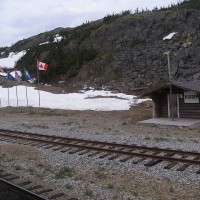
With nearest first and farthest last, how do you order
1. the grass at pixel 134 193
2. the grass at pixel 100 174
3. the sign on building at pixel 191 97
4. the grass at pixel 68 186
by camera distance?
the grass at pixel 134 193
the grass at pixel 68 186
the grass at pixel 100 174
the sign on building at pixel 191 97

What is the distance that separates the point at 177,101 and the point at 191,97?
105cm

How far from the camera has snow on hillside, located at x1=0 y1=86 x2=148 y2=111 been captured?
115 ft

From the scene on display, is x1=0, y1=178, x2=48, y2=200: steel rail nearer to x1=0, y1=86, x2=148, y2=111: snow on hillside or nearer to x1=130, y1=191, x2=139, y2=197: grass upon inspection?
x1=130, y1=191, x2=139, y2=197: grass

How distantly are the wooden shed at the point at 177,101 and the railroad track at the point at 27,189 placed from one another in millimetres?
13879

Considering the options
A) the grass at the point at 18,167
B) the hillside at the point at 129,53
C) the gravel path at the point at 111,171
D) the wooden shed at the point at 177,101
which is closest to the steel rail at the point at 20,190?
the gravel path at the point at 111,171

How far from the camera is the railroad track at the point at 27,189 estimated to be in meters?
8.73

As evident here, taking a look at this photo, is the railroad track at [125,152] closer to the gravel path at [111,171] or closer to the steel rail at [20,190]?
the gravel path at [111,171]

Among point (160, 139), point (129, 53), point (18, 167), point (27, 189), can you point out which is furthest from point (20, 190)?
point (129, 53)

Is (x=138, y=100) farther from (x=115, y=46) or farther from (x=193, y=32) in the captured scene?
(x=115, y=46)

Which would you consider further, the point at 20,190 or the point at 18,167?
the point at 18,167

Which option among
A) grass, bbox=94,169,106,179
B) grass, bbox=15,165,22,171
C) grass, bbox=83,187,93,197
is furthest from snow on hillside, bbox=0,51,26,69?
grass, bbox=83,187,93,197

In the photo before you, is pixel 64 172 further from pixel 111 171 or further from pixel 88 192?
pixel 88 192

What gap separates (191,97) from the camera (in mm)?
23250

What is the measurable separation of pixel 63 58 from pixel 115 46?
404 inches
